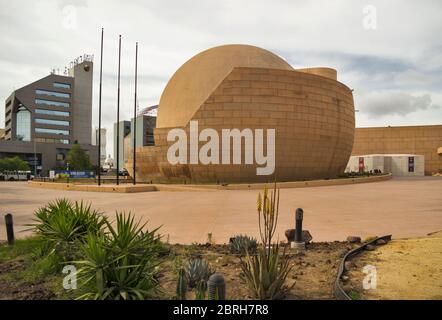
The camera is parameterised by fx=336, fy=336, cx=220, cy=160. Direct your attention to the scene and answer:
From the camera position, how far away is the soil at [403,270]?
472 cm

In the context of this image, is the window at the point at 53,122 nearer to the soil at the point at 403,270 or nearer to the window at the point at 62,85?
the window at the point at 62,85

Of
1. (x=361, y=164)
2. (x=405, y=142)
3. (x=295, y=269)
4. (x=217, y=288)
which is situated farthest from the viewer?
(x=405, y=142)

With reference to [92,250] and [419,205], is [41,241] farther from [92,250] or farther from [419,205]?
[419,205]

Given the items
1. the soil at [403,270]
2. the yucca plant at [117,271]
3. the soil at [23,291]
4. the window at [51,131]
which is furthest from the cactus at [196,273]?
the window at [51,131]

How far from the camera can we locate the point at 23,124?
103 meters

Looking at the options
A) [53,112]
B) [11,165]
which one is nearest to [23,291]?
[11,165]

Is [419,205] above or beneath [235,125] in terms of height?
beneath

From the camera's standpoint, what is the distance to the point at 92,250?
4.62m

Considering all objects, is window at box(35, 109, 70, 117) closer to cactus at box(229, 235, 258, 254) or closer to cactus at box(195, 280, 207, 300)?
cactus at box(229, 235, 258, 254)

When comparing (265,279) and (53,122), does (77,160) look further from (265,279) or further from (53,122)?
(265,279)

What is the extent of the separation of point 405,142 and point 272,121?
4320cm

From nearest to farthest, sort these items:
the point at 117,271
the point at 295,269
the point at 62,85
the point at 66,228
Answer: the point at 117,271 < the point at 295,269 < the point at 66,228 < the point at 62,85

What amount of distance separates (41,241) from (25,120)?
111 meters

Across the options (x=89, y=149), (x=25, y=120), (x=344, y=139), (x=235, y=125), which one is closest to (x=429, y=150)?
(x=344, y=139)
